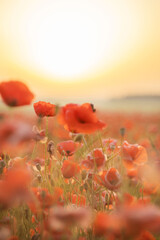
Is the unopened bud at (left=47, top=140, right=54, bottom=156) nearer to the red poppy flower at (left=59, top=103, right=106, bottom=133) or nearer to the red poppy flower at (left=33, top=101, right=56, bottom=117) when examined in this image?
the red poppy flower at (left=33, top=101, right=56, bottom=117)

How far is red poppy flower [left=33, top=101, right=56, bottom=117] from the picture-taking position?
3.12 feet

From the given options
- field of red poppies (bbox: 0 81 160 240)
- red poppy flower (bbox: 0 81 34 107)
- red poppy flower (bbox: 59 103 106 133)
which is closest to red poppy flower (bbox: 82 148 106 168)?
field of red poppies (bbox: 0 81 160 240)

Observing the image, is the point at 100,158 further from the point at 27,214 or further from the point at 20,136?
the point at 20,136

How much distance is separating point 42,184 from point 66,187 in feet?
0.31

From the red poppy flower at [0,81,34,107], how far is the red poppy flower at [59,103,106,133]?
123 millimetres

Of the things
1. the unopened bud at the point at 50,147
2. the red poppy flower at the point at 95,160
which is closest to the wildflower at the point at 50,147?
the unopened bud at the point at 50,147

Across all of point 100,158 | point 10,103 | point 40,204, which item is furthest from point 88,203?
point 10,103

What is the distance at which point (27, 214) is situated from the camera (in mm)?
891

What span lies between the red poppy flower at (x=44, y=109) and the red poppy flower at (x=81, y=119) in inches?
6.7

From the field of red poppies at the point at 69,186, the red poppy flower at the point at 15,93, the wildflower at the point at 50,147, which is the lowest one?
the field of red poppies at the point at 69,186

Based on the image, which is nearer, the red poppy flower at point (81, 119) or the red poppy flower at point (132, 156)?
the red poppy flower at point (81, 119)

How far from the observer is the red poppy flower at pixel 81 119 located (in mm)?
749

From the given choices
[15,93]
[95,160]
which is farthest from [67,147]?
[15,93]

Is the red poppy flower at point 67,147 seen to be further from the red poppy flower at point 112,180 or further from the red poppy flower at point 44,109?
the red poppy flower at point 112,180
